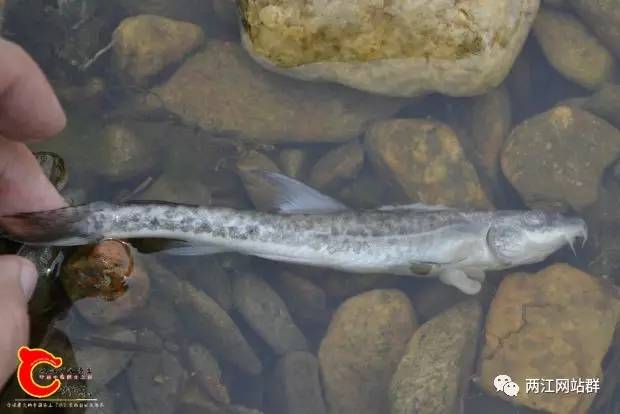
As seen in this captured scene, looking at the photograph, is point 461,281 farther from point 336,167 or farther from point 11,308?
point 11,308

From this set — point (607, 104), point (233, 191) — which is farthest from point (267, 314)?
point (607, 104)

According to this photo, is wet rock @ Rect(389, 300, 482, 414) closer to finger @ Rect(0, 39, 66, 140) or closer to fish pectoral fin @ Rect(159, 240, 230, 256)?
fish pectoral fin @ Rect(159, 240, 230, 256)

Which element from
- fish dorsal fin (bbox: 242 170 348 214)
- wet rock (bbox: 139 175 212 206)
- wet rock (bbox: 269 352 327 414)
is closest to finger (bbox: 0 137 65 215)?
wet rock (bbox: 139 175 212 206)

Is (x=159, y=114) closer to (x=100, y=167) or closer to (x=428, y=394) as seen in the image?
(x=100, y=167)

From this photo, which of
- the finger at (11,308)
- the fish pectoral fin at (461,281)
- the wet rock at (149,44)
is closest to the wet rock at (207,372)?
the finger at (11,308)

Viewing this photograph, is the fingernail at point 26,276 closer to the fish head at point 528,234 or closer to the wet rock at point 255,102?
the wet rock at point 255,102
